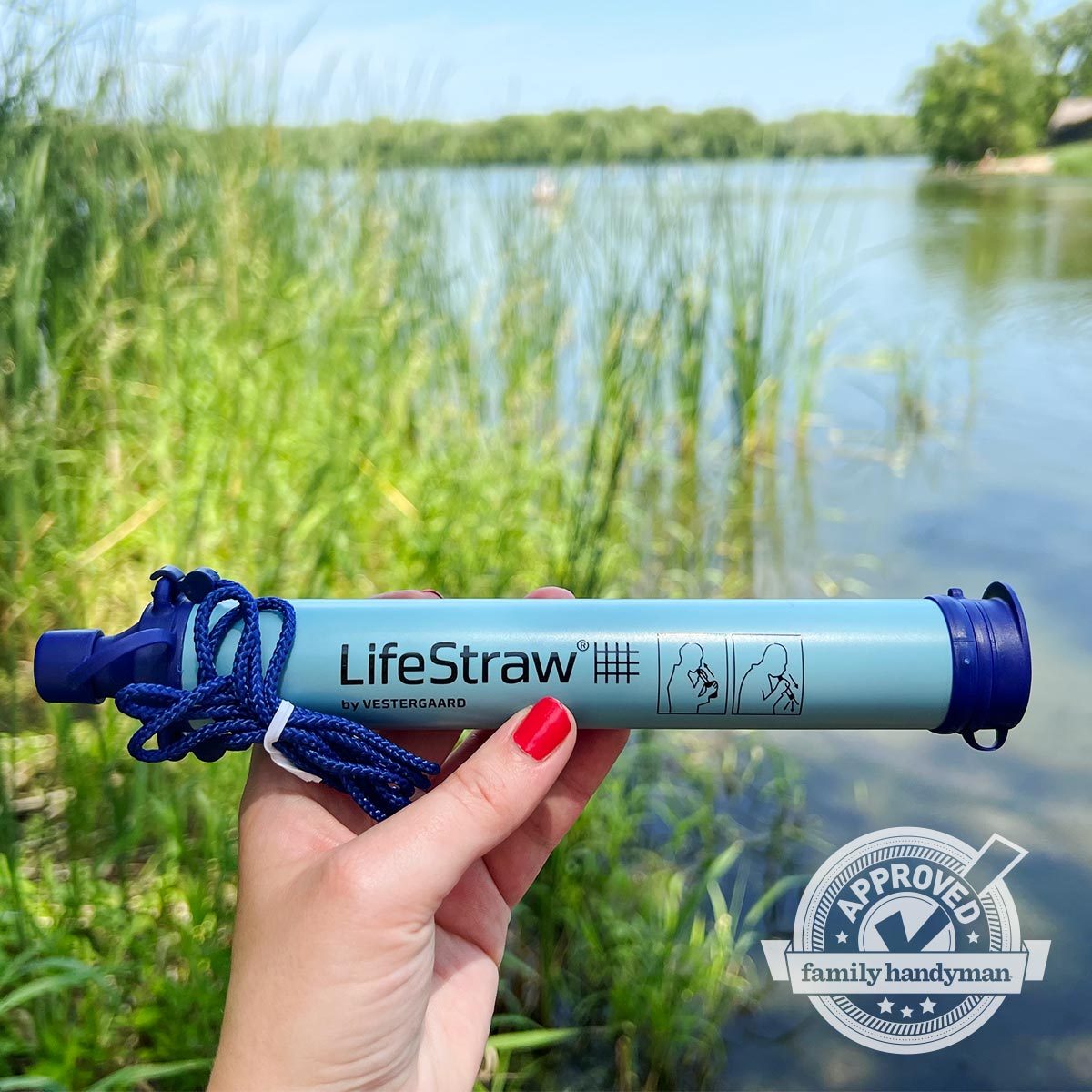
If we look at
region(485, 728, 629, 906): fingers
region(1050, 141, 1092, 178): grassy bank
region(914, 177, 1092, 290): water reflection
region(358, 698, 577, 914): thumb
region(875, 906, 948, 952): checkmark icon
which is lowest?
region(875, 906, 948, 952): checkmark icon

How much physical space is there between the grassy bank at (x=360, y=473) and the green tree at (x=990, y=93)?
4.56 m

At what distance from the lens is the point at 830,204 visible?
Result: 139 inches

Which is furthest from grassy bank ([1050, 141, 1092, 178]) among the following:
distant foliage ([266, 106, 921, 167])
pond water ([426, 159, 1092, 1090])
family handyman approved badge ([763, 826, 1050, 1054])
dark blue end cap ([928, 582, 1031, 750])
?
dark blue end cap ([928, 582, 1031, 750])

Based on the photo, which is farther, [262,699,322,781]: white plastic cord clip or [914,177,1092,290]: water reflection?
[914,177,1092,290]: water reflection

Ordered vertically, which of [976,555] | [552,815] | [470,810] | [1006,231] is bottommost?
[976,555]

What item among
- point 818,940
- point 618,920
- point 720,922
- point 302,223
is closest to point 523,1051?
point 618,920

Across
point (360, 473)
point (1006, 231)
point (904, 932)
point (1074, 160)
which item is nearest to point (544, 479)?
point (360, 473)

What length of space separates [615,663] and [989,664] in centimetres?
38

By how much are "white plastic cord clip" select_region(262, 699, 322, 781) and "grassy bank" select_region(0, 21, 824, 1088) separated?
503 mm

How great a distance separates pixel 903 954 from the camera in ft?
5.13

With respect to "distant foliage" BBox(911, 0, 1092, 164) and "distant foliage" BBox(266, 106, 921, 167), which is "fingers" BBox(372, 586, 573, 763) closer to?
"distant foliage" BBox(266, 106, 921, 167)

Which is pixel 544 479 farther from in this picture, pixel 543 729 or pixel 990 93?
pixel 990 93

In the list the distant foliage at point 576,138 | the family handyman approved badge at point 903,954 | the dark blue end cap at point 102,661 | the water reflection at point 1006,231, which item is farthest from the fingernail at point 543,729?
the water reflection at point 1006,231

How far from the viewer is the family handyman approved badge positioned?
5.09ft
